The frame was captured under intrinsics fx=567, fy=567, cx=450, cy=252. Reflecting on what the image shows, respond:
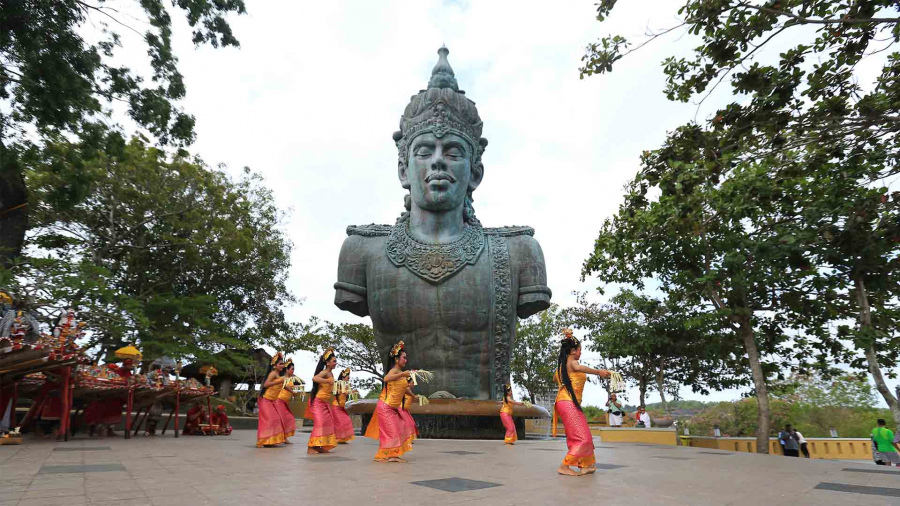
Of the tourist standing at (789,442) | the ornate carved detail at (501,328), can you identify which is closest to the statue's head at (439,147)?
the ornate carved detail at (501,328)

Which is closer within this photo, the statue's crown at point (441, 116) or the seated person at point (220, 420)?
the statue's crown at point (441, 116)

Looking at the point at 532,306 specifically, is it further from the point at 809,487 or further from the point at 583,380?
the point at 809,487

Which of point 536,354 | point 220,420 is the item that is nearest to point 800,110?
point 220,420

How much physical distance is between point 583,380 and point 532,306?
6.06 metres

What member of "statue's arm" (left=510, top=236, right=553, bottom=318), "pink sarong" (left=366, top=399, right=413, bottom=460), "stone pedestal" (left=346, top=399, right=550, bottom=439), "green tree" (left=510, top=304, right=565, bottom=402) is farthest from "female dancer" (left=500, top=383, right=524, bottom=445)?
"green tree" (left=510, top=304, right=565, bottom=402)

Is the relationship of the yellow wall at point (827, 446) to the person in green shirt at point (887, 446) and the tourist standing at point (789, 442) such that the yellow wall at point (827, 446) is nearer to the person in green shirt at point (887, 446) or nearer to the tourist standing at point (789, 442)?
the tourist standing at point (789, 442)

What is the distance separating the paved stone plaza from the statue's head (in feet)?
20.4

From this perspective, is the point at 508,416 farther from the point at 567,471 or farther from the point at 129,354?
the point at 129,354

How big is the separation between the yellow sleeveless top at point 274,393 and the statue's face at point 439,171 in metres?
5.02

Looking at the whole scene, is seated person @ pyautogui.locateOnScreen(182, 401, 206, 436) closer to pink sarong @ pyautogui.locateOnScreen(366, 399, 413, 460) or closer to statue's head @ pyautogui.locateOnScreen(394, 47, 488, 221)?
statue's head @ pyautogui.locateOnScreen(394, 47, 488, 221)

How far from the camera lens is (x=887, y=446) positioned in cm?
Answer: 1150

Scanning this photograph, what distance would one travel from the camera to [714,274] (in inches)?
533

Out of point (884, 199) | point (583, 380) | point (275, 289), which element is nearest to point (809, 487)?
point (583, 380)

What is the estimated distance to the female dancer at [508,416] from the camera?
10159 millimetres
